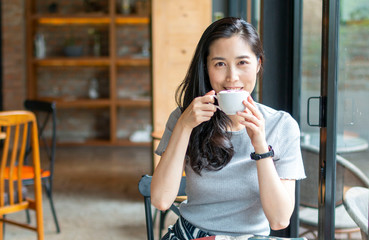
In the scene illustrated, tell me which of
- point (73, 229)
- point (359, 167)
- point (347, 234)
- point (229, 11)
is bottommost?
point (73, 229)

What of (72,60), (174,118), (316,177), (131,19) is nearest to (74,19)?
(72,60)

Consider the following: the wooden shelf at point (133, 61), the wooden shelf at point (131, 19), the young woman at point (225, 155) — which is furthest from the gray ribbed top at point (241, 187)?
the wooden shelf at point (131, 19)

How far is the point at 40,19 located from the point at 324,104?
18.2ft

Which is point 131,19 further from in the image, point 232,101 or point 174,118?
point 232,101

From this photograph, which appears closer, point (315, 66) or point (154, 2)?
point (315, 66)

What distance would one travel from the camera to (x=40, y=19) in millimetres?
6648

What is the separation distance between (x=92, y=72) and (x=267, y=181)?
594cm

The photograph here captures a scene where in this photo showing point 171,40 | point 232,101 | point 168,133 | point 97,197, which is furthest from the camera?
point 97,197

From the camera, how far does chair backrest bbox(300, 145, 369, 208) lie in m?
1.64

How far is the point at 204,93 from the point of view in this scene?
1.41 meters

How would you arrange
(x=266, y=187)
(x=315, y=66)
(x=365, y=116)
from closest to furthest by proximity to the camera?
(x=266, y=187), (x=365, y=116), (x=315, y=66)

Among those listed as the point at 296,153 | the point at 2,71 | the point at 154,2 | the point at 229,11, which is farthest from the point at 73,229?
the point at 2,71

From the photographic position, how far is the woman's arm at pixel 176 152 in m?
1.29

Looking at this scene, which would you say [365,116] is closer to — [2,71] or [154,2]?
[154,2]
